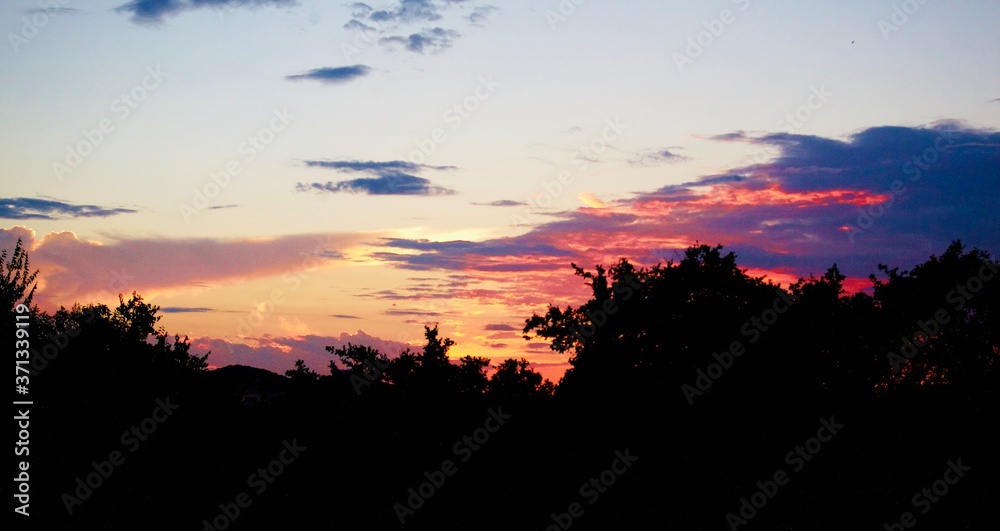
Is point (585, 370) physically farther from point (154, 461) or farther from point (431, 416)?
point (154, 461)

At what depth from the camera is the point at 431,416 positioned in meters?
24.0

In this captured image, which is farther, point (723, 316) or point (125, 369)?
point (723, 316)

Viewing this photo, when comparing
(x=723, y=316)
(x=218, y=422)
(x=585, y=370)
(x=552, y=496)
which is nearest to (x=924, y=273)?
(x=723, y=316)

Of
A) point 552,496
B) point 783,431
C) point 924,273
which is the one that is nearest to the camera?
point 552,496

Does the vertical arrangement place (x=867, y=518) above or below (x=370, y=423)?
below

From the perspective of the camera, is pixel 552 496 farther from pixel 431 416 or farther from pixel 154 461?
pixel 154 461

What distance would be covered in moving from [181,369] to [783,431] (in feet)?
65.0

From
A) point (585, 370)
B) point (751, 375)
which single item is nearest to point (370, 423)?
point (585, 370)

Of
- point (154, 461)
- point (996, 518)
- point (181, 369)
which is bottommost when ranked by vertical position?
point (996, 518)

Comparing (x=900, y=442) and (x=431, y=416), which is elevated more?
(x=431, y=416)

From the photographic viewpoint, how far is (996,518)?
842 inches

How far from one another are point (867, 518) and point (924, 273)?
4509 cm

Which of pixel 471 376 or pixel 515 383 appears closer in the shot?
pixel 471 376

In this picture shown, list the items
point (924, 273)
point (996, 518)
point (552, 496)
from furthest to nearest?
point (924, 273)
point (552, 496)
point (996, 518)
